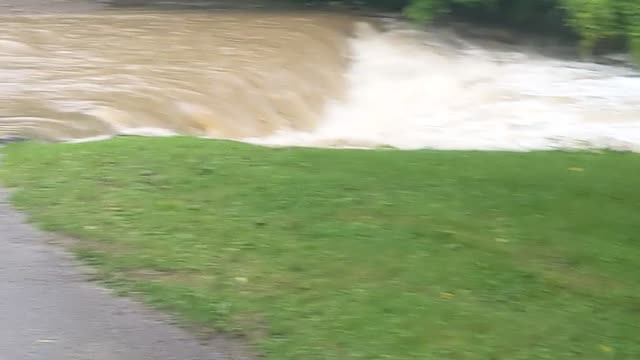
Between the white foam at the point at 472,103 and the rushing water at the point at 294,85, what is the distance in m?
0.03

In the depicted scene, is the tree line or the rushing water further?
the tree line

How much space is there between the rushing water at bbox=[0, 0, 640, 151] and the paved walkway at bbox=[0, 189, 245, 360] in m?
3.94

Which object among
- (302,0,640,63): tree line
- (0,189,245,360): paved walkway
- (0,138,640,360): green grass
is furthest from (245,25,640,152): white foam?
(0,189,245,360): paved walkway

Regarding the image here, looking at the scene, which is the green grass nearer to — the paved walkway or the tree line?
the paved walkway

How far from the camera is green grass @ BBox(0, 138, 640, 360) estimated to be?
470 cm

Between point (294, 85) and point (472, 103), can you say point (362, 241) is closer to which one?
point (294, 85)

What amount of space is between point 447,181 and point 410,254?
1483 mm

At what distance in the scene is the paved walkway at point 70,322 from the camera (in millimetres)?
4535

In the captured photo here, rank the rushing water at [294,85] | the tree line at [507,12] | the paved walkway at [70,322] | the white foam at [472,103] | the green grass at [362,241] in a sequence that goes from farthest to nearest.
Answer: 1. the tree line at [507,12]
2. the white foam at [472,103]
3. the rushing water at [294,85]
4. the green grass at [362,241]
5. the paved walkway at [70,322]

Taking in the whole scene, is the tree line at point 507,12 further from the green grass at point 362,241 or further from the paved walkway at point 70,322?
the paved walkway at point 70,322

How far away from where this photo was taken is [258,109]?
1233cm

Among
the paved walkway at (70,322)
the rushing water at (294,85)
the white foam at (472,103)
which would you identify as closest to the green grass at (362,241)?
the paved walkway at (70,322)

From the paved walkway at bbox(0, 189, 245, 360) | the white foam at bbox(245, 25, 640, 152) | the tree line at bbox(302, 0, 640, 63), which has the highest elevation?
the paved walkway at bbox(0, 189, 245, 360)

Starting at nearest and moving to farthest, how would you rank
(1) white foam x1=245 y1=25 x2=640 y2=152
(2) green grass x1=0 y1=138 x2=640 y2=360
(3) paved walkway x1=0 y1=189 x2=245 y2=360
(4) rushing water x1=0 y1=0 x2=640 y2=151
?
(3) paved walkway x1=0 y1=189 x2=245 y2=360
(2) green grass x1=0 y1=138 x2=640 y2=360
(4) rushing water x1=0 y1=0 x2=640 y2=151
(1) white foam x1=245 y1=25 x2=640 y2=152
